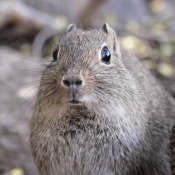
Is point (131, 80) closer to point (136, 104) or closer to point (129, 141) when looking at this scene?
point (136, 104)

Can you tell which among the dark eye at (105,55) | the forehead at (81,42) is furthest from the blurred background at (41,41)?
the dark eye at (105,55)

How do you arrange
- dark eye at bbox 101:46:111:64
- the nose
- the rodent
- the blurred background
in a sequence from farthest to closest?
the blurred background → dark eye at bbox 101:46:111:64 → the rodent → the nose

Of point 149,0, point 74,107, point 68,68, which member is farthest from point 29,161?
point 149,0

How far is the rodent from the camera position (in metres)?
5.56

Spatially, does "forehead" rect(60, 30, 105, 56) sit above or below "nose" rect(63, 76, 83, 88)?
above

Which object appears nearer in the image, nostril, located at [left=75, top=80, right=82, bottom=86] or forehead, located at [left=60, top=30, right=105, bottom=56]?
nostril, located at [left=75, top=80, right=82, bottom=86]

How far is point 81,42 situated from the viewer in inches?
227

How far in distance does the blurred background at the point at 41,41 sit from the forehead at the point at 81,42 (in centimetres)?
142

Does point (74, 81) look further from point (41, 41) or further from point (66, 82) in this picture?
point (41, 41)

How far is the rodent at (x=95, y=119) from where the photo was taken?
5562mm

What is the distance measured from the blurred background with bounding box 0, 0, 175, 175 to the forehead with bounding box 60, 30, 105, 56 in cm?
142

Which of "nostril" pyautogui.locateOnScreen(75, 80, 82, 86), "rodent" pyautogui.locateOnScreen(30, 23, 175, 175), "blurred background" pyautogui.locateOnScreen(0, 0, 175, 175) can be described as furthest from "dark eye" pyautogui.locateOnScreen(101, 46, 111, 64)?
"blurred background" pyautogui.locateOnScreen(0, 0, 175, 175)

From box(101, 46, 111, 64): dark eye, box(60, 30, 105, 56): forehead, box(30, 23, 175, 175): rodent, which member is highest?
box(60, 30, 105, 56): forehead

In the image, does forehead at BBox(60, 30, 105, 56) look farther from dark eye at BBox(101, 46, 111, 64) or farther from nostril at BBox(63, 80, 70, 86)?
nostril at BBox(63, 80, 70, 86)
